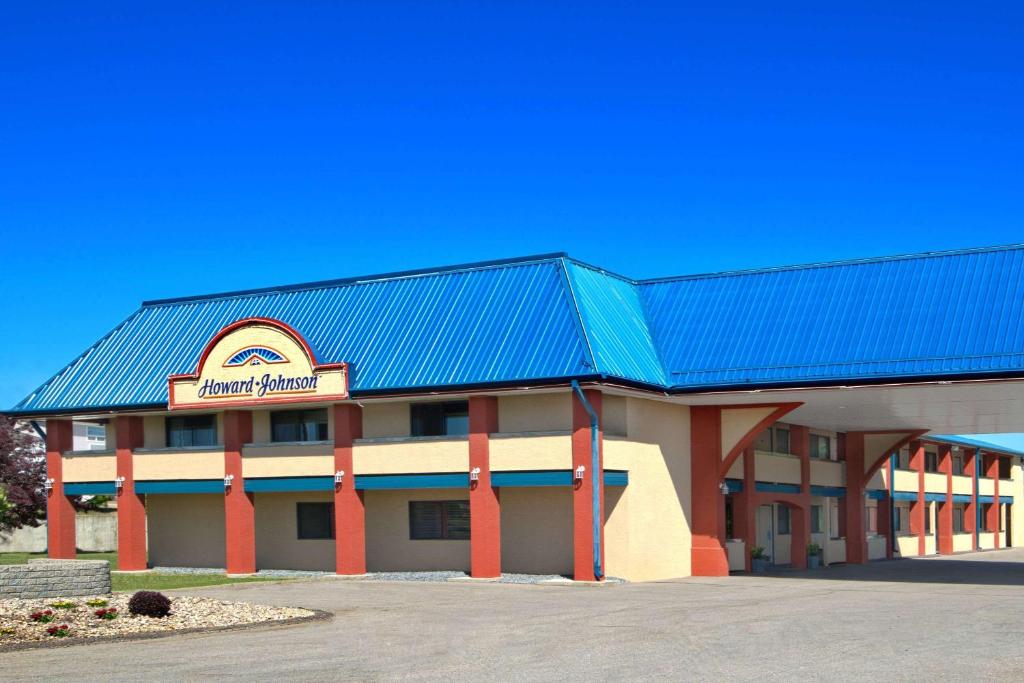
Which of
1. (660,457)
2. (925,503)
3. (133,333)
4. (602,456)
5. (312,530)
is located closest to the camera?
(602,456)

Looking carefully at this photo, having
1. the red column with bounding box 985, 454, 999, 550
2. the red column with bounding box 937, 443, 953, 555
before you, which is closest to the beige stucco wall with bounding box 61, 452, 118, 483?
the red column with bounding box 937, 443, 953, 555

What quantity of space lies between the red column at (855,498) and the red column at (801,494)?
496cm

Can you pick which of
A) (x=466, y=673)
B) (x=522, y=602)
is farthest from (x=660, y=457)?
(x=466, y=673)

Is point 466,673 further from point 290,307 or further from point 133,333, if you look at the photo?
point 133,333

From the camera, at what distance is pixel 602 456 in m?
34.5

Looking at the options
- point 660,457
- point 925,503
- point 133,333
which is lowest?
point 925,503

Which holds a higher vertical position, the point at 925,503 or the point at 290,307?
the point at 290,307

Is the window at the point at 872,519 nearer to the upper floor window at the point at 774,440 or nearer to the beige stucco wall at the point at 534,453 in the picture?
the upper floor window at the point at 774,440

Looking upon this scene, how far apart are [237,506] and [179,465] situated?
9.00 ft

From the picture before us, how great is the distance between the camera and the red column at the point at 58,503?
4272 centimetres

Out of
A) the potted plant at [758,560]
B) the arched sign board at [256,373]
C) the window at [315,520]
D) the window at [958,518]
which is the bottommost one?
the window at [958,518]

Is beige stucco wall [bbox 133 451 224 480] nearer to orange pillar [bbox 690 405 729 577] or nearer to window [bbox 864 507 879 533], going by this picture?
orange pillar [bbox 690 405 729 577]

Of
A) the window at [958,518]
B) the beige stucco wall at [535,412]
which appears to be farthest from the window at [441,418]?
the window at [958,518]

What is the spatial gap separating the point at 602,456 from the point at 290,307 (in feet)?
43.1
